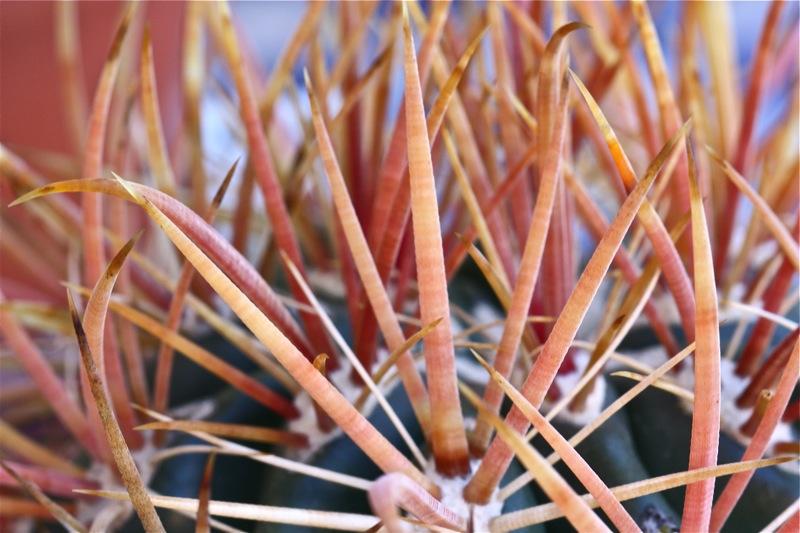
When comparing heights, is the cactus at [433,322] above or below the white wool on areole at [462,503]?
above

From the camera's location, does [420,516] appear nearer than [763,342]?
Yes

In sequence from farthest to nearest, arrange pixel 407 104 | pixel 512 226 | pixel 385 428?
pixel 512 226, pixel 385 428, pixel 407 104

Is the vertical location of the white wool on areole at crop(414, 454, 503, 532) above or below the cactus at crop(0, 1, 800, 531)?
below

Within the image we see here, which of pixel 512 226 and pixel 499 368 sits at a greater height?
pixel 512 226

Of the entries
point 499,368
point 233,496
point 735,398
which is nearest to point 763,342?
point 735,398

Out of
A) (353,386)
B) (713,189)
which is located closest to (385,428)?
(353,386)

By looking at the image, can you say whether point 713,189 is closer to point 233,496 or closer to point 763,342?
point 763,342

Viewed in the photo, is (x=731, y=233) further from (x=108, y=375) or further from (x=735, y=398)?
(x=108, y=375)

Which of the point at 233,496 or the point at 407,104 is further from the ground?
the point at 407,104

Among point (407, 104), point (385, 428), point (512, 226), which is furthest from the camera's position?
point (512, 226)
